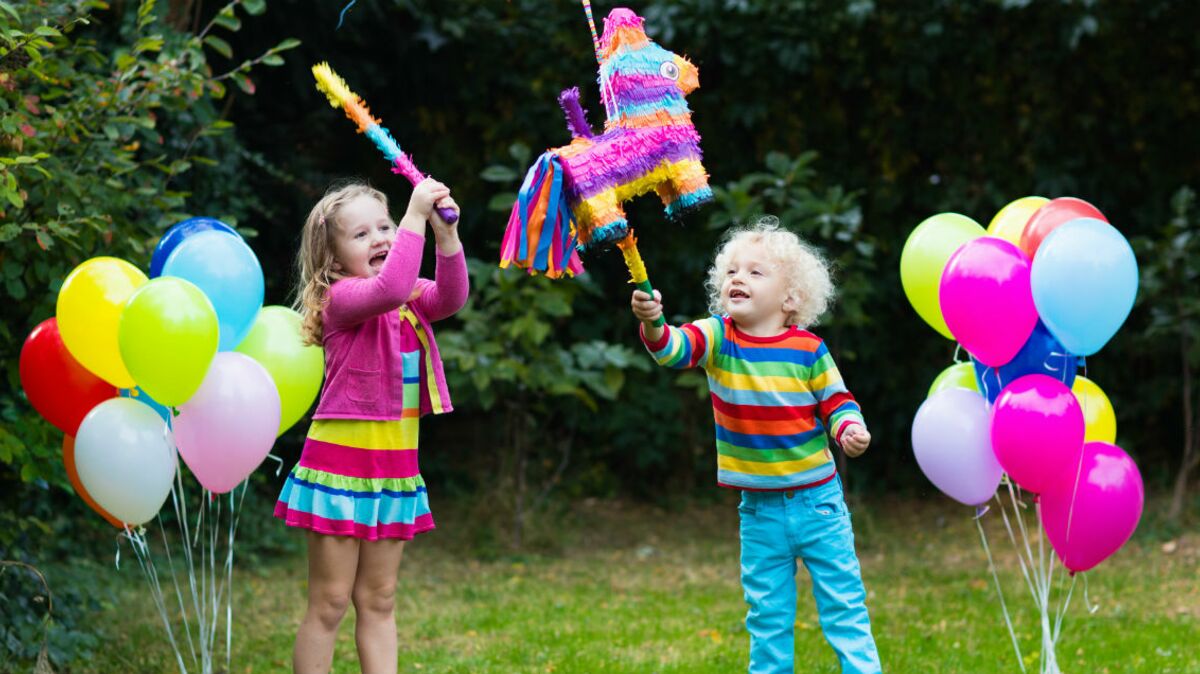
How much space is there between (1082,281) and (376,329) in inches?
63.6

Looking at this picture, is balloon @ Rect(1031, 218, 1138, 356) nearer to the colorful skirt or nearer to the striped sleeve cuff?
the striped sleeve cuff

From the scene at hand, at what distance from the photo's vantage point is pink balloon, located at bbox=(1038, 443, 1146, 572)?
2994mm

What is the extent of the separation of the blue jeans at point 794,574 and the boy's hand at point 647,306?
0.54m

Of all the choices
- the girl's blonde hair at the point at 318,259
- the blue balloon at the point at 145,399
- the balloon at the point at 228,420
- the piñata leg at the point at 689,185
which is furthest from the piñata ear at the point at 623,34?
the blue balloon at the point at 145,399

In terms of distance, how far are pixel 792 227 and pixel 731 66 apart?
124cm

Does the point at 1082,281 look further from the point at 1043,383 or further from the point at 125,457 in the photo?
the point at 125,457

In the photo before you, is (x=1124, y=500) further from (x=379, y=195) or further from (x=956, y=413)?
(x=379, y=195)

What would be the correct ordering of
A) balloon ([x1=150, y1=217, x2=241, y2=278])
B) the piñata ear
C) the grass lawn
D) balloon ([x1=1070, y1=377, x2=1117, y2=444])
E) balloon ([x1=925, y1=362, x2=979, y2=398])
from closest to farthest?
the piñata ear → balloon ([x1=150, y1=217, x2=241, y2=278]) → balloon ([x1=1070, y1=377, x2=1117, y2=444]) → balloon ([x1=925, y1=362, x2=979, y2=398]) → the grass lawn

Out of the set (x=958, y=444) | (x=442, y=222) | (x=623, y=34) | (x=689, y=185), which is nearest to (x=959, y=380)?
(x=958, y=444)

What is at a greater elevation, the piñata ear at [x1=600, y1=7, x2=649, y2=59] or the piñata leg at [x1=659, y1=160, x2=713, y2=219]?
the piñata ear at [x1=600, y1=7, x2=649, y2=59]

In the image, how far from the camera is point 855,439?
2.88 m

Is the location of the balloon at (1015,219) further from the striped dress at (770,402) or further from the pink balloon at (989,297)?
the striped dress at (770,402)

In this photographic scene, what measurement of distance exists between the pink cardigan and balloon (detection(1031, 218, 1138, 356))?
→ 1342 millimetres

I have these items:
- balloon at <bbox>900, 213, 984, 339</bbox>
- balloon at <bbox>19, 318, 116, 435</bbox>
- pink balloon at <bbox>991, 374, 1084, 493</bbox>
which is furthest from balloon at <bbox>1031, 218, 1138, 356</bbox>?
balloon at <bbox>19, 318, 116, 435</bbox>
